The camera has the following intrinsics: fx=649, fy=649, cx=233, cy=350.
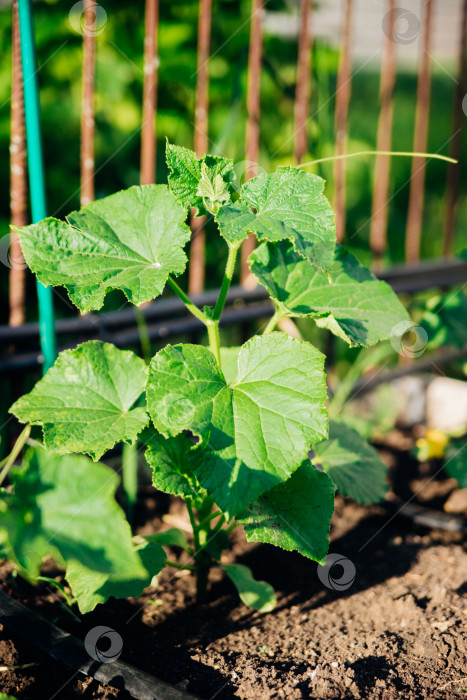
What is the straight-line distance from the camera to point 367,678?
45.5 inches

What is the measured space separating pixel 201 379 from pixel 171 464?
189 millimetres

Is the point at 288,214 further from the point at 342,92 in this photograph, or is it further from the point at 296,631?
the point at 342,92

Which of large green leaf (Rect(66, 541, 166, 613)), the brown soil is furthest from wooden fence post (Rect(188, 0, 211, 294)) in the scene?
large green leaf (Rect(66, 541, 166, 613))

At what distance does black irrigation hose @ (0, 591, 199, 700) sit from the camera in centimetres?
103

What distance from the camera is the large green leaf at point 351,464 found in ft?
4.77

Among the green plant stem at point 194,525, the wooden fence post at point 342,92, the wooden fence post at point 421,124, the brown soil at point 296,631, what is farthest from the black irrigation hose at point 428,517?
the wooden fence post at point 421,124

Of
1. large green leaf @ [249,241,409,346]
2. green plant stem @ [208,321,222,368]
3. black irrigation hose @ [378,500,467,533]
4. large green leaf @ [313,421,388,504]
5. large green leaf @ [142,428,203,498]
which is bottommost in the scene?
black irrigation hose @ [378,500,467,533]

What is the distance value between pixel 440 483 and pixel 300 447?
1242 mm

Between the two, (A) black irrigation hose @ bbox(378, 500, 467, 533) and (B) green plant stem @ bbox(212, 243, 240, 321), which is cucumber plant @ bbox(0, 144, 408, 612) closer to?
(B) green plant stem @ bbox(212, 243, 240, 321)

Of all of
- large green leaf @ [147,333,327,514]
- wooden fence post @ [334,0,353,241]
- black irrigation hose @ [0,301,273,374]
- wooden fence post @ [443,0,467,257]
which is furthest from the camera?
wooden fence post @ [443,0,467,257]

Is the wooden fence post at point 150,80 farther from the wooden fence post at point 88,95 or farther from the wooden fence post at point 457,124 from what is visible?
the wooden fence post at point 457,124

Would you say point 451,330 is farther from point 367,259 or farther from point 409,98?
point 409,98

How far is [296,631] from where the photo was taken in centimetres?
132

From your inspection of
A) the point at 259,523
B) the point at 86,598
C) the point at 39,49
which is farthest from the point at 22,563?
the point at 39,49
